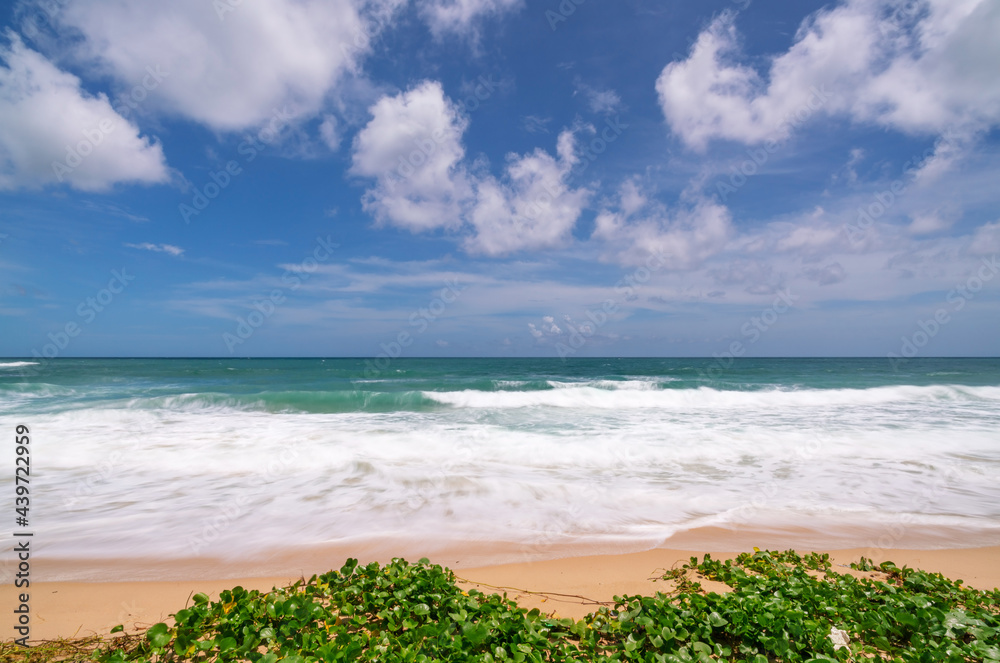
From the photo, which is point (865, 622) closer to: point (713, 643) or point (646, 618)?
point (713, 643)

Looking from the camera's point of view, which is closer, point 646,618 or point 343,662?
point 343,662

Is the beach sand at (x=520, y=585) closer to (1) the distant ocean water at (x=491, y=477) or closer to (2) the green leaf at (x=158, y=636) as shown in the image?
(1) the distant ocean water at (x=491, y=477)

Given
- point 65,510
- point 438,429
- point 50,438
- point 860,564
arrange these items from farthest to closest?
point 438,429 → point 50,438 → point 65,510 → point 860,564

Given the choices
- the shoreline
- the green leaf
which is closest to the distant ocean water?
the shoreline

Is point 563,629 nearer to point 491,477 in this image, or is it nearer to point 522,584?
point 522,584

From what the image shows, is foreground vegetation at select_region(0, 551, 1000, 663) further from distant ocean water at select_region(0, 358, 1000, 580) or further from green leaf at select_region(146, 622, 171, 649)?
distant ocean water at select_region(0, 358, 1000, 580)

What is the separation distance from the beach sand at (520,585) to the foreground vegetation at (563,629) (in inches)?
17.1

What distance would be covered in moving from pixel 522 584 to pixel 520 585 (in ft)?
0.09

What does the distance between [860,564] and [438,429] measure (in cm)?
936

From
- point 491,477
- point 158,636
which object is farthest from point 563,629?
point 491,477

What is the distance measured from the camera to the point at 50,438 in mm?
10625

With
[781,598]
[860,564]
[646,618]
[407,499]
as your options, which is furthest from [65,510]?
[860,564]

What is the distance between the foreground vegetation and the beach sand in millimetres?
433

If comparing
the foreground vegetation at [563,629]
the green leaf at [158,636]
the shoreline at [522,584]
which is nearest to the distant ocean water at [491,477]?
the shoreline at [522,584]
